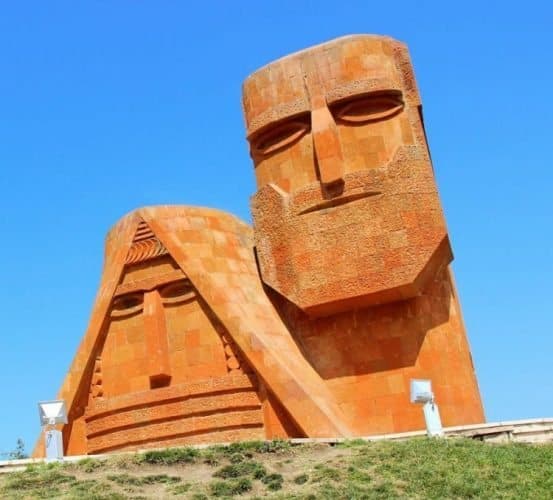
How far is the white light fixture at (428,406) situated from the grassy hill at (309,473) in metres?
0.50

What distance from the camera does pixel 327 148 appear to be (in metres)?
15.0

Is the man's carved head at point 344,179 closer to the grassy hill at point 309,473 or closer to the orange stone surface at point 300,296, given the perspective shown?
the orange stone surface at point 300,296


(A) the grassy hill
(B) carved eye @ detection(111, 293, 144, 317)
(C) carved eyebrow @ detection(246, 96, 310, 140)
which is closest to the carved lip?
(C) carved eyebrow @ detection(246, 96, 310, 140)

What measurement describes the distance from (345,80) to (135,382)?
6.38 meters

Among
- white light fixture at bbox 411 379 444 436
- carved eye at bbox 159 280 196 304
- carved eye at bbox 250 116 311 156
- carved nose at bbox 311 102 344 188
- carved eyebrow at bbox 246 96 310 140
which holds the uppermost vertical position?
carved eyebrow at bbox 246 96 310 140

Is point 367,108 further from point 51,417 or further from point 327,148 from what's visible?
point 51,417

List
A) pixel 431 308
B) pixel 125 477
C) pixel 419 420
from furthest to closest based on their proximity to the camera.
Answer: pixel 431 308 → pixel 419 420 → pixel 125 477

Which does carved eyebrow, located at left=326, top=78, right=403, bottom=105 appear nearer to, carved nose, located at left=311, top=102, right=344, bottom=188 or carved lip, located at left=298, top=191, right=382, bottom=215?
carved nose, located at left=311, top=102, right=344, bottom=188

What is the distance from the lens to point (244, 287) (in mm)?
15766

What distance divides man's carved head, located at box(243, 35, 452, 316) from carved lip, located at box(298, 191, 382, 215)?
0.06ft

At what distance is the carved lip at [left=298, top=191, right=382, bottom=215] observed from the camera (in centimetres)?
1484

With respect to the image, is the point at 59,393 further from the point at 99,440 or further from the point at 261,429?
the point at 261,429

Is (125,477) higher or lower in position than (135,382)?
lower

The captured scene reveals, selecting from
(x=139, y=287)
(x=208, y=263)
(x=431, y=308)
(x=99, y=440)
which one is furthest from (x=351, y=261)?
(x=99, y=440)
